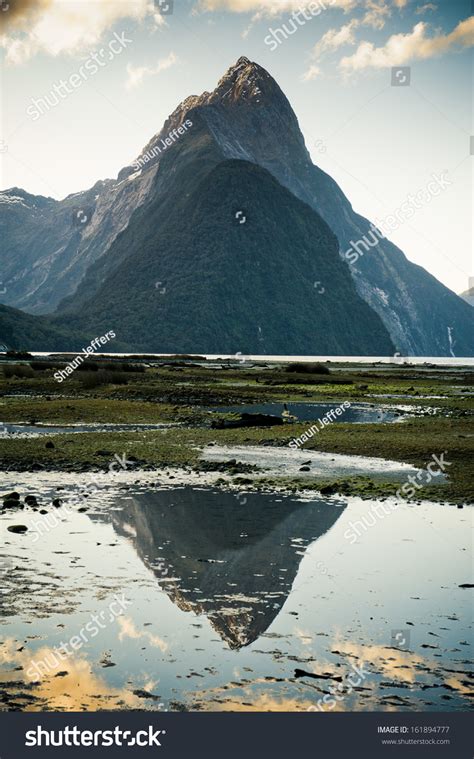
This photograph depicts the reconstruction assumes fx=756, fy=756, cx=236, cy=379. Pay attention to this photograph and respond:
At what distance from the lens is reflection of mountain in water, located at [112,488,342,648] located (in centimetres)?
1306

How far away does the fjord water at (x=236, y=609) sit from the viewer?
990 centimetres

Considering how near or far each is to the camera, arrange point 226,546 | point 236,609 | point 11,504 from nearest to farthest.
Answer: point 236,609, point 226,546, point 11,504

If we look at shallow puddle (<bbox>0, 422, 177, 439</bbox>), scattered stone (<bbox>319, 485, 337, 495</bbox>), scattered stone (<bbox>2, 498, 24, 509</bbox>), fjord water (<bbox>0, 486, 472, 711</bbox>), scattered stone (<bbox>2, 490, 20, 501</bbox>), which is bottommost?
fjord water (<bbox>0, 486, 472, 711</bbox>)

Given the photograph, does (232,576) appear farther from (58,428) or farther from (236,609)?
(58,428)

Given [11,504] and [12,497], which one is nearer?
[11,504]

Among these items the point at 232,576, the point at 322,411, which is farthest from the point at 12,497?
the point at 322,411

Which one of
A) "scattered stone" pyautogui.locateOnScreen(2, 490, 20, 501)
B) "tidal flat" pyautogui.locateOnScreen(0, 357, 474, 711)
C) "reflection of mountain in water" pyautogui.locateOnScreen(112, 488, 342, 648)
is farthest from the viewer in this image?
"scattered stone" pyautogui.locateOnScreen(2, 490, 20, 501)

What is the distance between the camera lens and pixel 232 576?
49.1 ft

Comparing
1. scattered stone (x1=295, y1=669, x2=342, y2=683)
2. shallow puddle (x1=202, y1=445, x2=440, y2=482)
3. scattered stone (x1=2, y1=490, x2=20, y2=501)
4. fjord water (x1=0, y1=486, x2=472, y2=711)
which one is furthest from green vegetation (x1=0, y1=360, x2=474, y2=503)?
scattered stone (x1=295, y1=669, x2=342, y2=683)

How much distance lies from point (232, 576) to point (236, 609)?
2049mm

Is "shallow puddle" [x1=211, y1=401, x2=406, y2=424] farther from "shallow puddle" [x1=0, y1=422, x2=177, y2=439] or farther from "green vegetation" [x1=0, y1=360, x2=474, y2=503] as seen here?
"shallow puddle" [x1=0, y1=422, x2=177, y2=439]

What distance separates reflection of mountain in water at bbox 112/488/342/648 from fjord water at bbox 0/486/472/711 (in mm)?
50

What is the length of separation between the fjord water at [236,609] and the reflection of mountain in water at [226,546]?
5 centimetres
